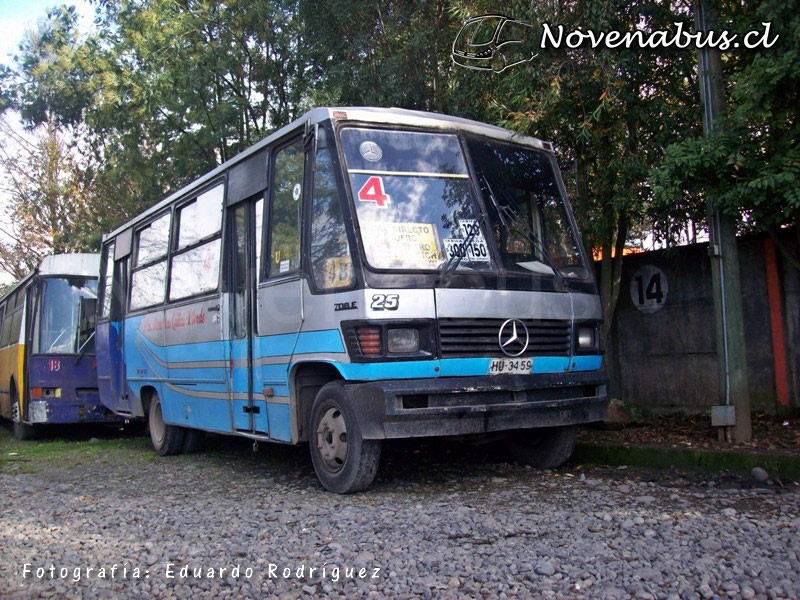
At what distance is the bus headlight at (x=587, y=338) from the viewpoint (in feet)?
22.4

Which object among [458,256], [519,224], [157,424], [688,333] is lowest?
[157,424]

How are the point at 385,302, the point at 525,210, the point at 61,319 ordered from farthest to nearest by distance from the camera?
the point at 61,319
the point at 525,210
the point at 385,302

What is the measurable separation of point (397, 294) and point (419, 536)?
1.80 meters

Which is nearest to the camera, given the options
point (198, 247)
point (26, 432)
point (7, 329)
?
point (198, 247)

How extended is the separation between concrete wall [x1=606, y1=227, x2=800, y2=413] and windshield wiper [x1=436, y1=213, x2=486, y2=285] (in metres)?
2.81

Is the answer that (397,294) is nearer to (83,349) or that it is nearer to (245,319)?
(245,319)

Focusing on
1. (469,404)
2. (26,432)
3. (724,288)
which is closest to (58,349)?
(26,432)

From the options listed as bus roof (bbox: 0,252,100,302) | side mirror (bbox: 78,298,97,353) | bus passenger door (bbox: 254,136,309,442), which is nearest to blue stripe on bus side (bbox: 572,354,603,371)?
bus passenger door (bbox: 254,136,309,442)

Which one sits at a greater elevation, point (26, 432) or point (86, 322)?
point (86, 322)

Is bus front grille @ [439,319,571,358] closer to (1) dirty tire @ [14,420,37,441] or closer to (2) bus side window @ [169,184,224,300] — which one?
(2) bus side window @ [169,184,224,300]

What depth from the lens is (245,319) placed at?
7.48 m

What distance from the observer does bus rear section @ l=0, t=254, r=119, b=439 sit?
12547mm

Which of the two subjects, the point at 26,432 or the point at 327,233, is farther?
the point at 26,432

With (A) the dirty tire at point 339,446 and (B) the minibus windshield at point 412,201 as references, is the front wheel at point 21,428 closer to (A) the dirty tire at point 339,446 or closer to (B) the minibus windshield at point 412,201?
(A) the dirty tire at point 339,446
